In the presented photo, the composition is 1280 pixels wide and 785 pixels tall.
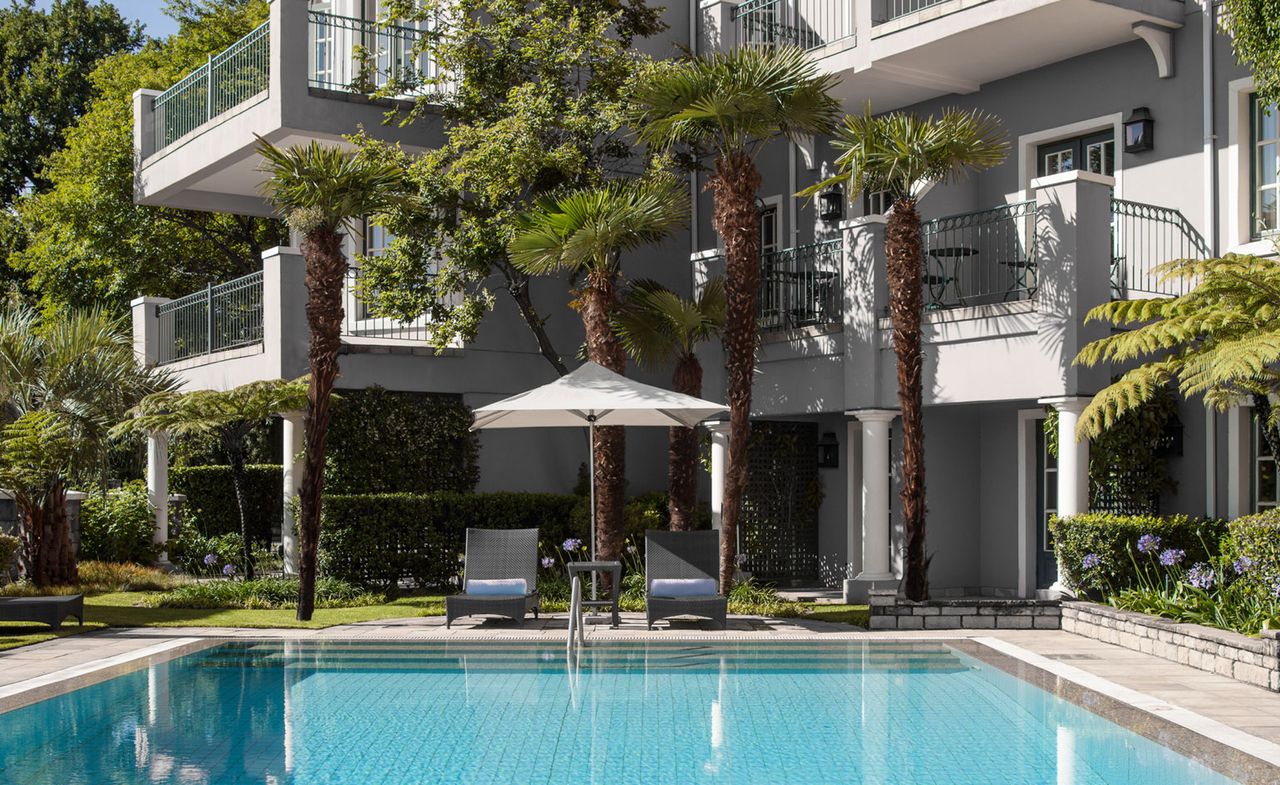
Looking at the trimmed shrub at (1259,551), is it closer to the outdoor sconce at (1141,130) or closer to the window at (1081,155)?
the outdoor sconce at (1141,130)

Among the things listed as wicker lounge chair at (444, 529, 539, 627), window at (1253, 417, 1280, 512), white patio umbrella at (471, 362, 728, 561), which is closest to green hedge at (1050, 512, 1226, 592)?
window at (1253, 417, 1280, 512)

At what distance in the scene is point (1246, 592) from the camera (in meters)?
11.9

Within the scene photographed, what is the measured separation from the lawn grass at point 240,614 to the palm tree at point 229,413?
6.10 feet

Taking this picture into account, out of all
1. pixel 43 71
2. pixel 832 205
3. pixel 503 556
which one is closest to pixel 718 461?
pixel 832 205

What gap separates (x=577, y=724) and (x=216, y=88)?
54.8 ft

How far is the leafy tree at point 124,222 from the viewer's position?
30438 millimetres

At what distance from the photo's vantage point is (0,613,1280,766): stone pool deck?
9.26 metres

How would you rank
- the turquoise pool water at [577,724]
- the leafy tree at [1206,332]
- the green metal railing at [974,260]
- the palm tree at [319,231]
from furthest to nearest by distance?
1. the green metal railing at [974,260]
2. the palm tree at [319,231]
3. the leafy tree at [1206,332]
4. the turquoise pool water at [577,724]

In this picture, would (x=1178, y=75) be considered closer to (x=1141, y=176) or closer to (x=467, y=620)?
(x=1141, y=176)

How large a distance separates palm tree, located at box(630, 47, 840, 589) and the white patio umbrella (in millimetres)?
894

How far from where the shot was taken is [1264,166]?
15.3 metres

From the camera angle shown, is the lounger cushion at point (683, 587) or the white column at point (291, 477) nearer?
the lounger cushion at point (683, 587)

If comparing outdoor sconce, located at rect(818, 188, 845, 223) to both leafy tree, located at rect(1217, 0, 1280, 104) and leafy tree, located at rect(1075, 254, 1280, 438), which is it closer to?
leafy tree, located at rect(1075, 254, 1280, 438)

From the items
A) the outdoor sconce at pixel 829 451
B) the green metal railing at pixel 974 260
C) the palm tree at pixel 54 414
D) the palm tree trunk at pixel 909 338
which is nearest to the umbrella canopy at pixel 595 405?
the palm tree trunk at pixel 909 338
